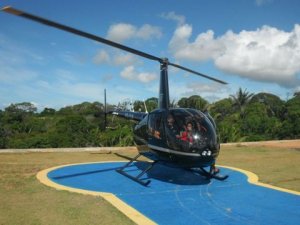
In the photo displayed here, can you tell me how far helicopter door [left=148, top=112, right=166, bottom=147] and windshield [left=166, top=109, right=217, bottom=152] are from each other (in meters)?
0.31

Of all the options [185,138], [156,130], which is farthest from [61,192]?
[185,138]

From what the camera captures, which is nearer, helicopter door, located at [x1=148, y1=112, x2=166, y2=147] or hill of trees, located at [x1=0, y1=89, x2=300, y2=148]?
helicopter door, located at [x1=148, y1=112, x2=166, y2=147]

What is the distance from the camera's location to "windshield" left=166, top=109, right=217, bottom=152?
9641mm

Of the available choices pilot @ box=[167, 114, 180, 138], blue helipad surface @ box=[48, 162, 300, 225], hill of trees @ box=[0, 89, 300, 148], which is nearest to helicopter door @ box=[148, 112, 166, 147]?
pilot @ box=[167, 114, 180, 138]

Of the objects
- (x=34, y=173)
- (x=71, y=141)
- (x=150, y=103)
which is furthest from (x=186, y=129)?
(x=150, y=103)

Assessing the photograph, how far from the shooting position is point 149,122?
11.4m

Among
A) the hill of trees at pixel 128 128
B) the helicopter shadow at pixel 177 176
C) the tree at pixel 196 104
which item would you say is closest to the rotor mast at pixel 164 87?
the helicopter shadow at pixel 177 176

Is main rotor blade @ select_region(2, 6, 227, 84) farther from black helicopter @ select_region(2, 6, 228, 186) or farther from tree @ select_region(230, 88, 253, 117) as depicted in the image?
tree @ select_region(230, 88, 253, 117)

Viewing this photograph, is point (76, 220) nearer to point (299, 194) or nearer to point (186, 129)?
point (186, 129)

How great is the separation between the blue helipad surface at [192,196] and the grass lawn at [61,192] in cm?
81

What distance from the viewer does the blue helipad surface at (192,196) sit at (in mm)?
7672

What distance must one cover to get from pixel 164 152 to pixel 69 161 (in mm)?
6588

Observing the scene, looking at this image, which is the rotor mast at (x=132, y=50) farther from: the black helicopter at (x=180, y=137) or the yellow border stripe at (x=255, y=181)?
the yellow border stripe at (x=255, y=181)

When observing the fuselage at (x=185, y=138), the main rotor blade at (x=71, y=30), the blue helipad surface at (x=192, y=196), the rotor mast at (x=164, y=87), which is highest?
the main rotor blade at (x=71, y=30)
